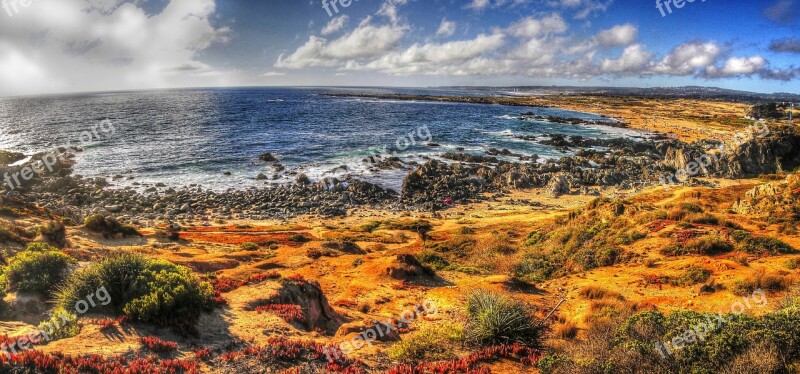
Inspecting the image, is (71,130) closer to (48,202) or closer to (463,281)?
(48,202)

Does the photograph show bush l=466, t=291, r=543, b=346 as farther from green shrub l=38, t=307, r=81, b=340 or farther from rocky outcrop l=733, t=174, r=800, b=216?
rocky outcrop l=733, t=174, r=800, b=216

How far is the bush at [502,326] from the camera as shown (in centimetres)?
985

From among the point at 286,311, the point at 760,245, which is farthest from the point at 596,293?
the point at 286,311

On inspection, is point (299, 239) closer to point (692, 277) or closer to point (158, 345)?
point (158, 345)

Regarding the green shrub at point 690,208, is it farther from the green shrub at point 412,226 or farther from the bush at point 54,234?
the bush at point 54,234

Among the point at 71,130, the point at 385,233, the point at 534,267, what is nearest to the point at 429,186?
the point at 385,233

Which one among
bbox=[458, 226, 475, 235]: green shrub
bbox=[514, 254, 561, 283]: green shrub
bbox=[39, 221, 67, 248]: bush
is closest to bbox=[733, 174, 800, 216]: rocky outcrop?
bbox=[514, 254, 561, 283]: green shrub

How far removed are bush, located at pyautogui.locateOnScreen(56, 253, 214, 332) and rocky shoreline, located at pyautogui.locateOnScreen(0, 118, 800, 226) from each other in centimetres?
2211

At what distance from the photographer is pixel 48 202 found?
3234 cm

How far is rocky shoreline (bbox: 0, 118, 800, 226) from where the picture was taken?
32594mm

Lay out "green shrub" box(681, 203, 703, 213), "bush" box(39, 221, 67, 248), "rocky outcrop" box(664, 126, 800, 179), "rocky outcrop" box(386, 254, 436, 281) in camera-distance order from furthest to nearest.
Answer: "rocky outcrop" box(664, 126, 800, 179) < "green shrub" box(681, 203, 703, 213) < "bush" box(39, 221, 67, 248) < "rocky outcrop" box(386, 254, 436, 281)

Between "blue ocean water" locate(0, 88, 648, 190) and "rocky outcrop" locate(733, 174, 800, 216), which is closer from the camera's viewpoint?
"rocky outcrop" locate(733, 174, 800, 216)

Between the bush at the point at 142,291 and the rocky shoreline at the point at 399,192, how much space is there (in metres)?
22.1

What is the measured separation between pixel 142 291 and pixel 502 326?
947cm
